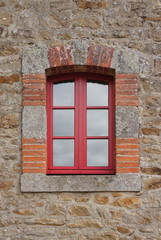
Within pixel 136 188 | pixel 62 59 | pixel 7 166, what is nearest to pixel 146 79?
pixel 62 59

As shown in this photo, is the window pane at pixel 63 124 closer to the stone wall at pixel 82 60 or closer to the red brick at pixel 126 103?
the stone wall at pixel 82 60

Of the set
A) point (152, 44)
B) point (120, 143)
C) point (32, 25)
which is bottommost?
point (120, 143)

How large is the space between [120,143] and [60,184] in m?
0.97

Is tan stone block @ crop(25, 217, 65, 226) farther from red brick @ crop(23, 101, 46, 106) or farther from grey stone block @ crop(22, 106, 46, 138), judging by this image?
red brick @ crop(23, 101, 46, 106)

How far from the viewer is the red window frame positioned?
439 centimetres

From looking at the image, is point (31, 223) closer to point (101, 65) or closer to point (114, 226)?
point (114, 226)

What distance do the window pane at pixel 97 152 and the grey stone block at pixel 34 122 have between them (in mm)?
691

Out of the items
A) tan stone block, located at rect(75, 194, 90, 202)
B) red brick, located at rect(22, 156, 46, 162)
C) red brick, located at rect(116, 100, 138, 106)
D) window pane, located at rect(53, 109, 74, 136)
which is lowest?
tan stone block, located at rect(75, 194, 90, 202)

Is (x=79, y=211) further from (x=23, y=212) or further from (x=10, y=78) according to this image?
(x=10, y=78)

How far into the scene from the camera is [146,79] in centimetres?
438

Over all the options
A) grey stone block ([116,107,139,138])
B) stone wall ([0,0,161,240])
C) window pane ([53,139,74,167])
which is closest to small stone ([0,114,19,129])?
stone wall ([0,0,161,240])

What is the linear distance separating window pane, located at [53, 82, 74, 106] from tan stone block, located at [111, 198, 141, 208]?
1.50 meters

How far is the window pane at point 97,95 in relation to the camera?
14.9 feet

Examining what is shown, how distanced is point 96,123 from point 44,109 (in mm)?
772
